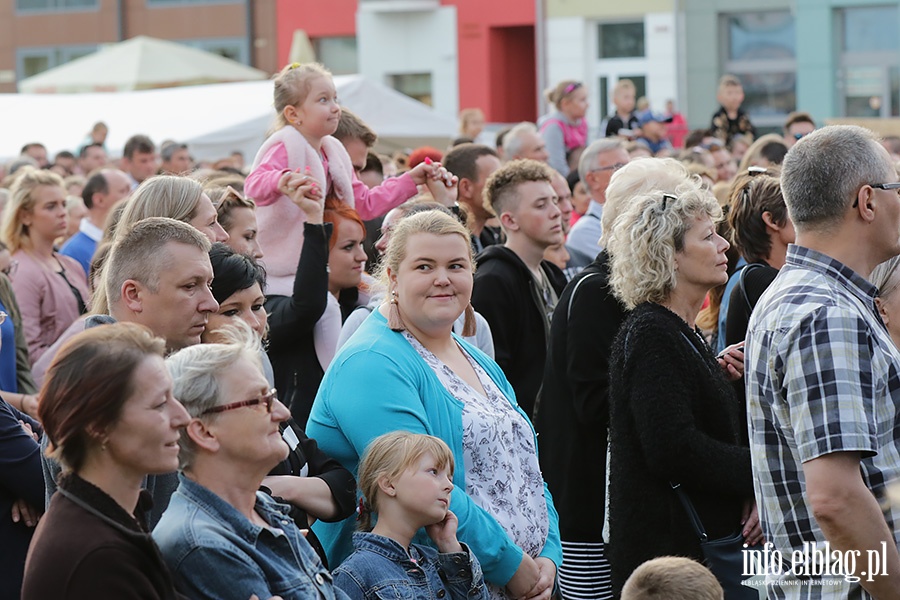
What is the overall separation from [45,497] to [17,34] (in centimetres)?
3547

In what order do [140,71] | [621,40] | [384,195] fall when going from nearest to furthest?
[384,195] → [140,71] → [621,40]

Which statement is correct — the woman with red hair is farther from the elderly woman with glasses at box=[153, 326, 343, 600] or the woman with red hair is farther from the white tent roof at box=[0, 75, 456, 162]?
the white tent roof at box=[0, 75, 456, 162]

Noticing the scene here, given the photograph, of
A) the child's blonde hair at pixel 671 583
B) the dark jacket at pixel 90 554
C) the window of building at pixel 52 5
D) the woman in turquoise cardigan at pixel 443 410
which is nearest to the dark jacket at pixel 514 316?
the woman in turquoise cardigan at pixel 443 410

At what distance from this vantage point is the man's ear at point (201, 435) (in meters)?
2.99

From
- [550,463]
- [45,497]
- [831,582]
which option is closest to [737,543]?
[831,582]

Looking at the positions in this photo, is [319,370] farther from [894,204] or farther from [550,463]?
[894,204]

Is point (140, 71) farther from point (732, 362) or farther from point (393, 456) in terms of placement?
point (393, 456)

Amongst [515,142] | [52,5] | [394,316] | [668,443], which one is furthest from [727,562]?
[52,5]

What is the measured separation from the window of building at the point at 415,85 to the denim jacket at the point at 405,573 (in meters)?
27.7

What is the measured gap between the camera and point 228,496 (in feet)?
9.87

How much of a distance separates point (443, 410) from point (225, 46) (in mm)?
31148

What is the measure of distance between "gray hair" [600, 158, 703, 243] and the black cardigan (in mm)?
765

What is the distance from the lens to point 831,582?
336 cm

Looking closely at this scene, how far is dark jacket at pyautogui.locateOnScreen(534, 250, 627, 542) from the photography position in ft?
15.8
